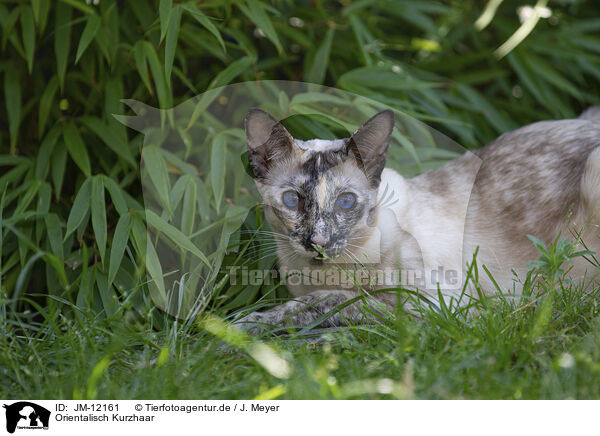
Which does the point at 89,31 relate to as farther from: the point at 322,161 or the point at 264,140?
the point at 322,161

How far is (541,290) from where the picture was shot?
2.08 meters

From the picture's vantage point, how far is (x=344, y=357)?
5.75 feet

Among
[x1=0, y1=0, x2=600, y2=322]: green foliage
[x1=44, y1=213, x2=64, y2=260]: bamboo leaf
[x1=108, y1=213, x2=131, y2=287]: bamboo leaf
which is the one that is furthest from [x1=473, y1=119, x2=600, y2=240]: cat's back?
[x1=44, y1=213, x2=64, y2=260]: bamboo leaf

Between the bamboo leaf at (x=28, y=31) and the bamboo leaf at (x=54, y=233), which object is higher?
the bamboo leaf at (x=28, y=31)

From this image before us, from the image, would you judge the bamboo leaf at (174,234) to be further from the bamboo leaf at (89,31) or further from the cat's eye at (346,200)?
the bamboo leaf at (89,31)

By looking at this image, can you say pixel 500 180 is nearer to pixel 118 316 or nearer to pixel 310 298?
pixel 310 298

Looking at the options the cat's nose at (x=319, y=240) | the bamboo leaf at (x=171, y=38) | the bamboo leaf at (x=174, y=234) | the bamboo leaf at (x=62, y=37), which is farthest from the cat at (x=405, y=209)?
the bamboo leaf at (x=62, y=37)

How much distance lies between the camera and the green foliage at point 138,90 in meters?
2.36

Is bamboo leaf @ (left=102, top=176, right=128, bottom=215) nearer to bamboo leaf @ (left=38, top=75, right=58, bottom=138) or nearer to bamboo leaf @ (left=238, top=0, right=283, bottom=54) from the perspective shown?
bamboo leaf @ (left=38, top=75, right=58, bottom=138)

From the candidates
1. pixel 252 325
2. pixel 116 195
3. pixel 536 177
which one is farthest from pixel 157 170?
pixel 536 177

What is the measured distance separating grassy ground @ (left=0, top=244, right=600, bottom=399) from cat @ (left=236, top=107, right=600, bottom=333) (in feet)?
0.54

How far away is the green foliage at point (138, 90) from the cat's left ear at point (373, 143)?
602 mm

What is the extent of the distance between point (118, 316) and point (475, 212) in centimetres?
147
